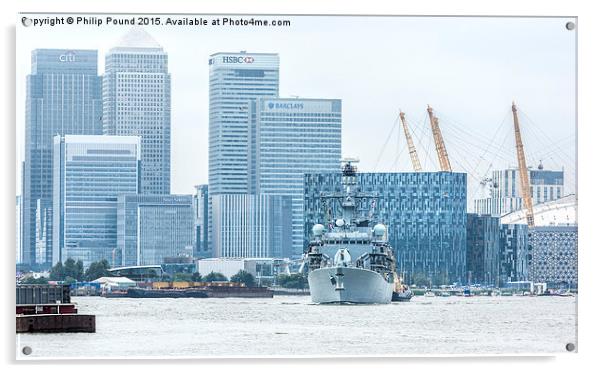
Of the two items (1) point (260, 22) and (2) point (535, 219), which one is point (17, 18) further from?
(2) point (535, 219)

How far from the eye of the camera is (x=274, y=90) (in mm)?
55125

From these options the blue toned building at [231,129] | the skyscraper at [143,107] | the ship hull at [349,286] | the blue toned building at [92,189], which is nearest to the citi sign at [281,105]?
the blue toned building at [231,129]

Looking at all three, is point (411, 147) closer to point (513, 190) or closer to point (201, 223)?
point (513, 190)

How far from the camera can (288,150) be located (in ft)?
199

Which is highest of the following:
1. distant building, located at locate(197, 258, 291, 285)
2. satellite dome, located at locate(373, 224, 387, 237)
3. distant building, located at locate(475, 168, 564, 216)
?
distant building, located at locate(475, 168, 564, 216)

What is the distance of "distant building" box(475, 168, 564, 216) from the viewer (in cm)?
3111

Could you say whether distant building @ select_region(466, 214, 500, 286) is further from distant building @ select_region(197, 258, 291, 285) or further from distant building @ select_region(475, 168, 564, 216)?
distant building @ select_region(197, 258, 291, 285)

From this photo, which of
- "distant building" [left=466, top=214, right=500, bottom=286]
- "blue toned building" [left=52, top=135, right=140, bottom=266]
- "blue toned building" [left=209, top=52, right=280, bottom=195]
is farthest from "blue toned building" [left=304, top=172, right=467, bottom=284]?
"blue toned building" [left=52, top=135, right=140, bottom=266]

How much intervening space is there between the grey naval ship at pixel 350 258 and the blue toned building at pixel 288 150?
6.44 meters

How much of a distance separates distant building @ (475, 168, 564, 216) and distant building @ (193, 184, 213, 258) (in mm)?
19551

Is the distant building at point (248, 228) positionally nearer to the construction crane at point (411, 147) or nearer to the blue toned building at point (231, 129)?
the blue toned building at point (231, 129)

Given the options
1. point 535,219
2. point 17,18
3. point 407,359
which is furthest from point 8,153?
point 535,219

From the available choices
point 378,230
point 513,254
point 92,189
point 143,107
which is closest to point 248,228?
point 92,189

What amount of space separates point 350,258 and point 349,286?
3.46ft
